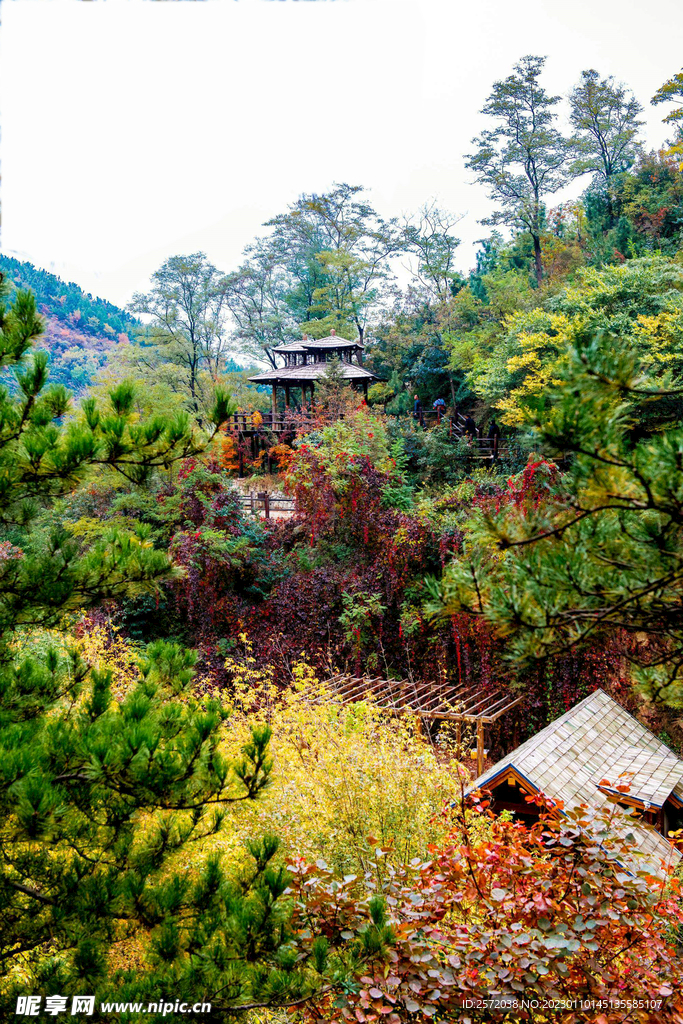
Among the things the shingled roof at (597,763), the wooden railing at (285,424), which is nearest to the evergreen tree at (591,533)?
the shingled roof at (597,763)

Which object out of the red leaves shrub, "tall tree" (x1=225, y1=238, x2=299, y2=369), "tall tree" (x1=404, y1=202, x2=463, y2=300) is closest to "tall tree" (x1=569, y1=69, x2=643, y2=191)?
"tall tree" (x1=404, y1=202, x2=463, y2=300)

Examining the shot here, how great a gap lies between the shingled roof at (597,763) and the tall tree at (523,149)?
1458 centimetres

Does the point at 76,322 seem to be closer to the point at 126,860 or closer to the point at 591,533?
the point at 126,860

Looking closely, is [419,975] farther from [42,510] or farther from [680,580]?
[42,510]

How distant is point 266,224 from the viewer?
22.5 meters

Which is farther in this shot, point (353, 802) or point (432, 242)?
point (432, 242)

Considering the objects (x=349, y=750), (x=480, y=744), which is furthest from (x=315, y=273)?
(x=349, y=750)

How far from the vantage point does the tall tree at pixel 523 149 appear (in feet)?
56.6

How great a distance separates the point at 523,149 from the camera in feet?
58.6

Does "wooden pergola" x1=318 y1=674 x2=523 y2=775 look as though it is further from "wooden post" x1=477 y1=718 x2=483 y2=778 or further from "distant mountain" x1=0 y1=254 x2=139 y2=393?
"distant mountain" x1=0 y1=254 x2=139 y2=393

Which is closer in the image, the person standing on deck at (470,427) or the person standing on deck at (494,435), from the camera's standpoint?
the person standing on deck at (494,435)

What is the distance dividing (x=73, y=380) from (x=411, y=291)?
1210cm

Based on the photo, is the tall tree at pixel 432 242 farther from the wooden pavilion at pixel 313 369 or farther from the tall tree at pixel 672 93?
the tall tree at pixel 672 93

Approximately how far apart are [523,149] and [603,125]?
2502mm
